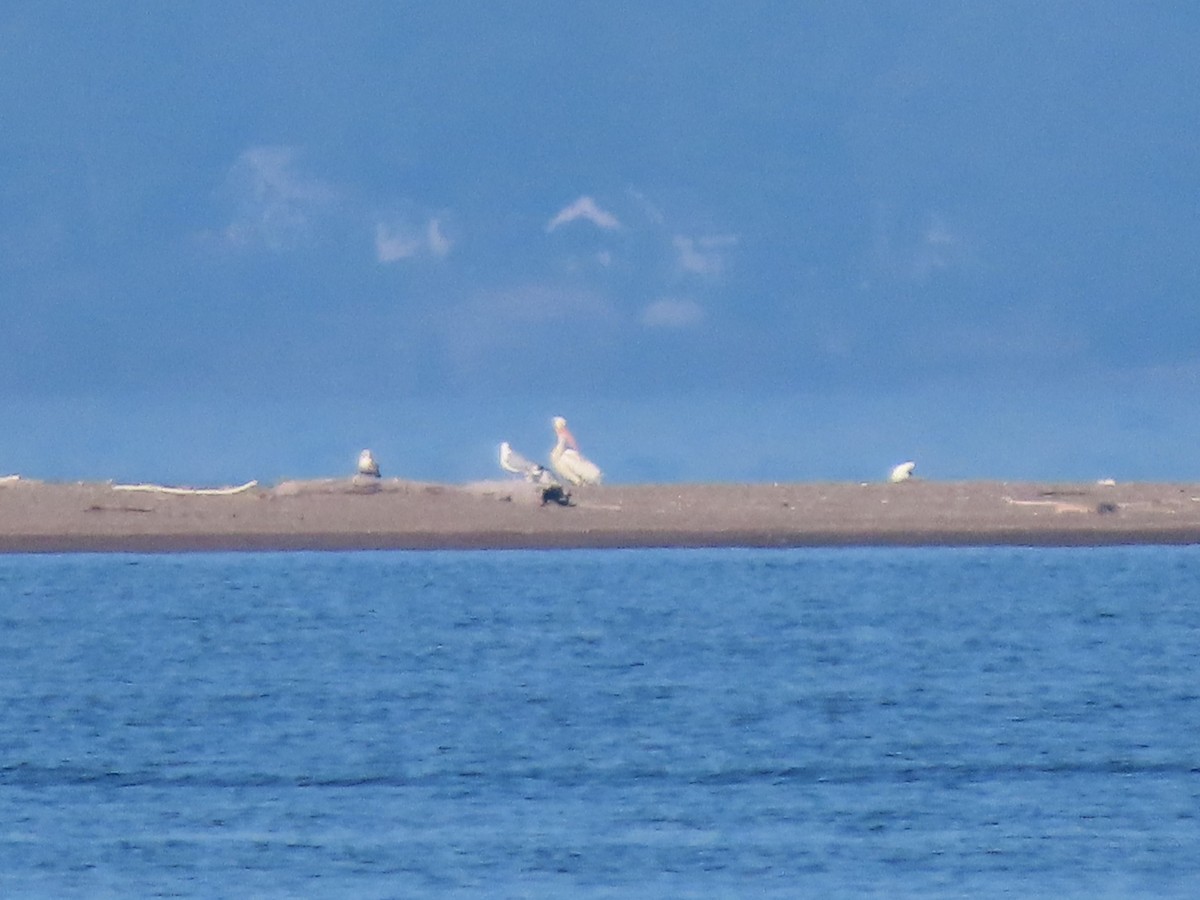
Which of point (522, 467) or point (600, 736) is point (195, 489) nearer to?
point (522, 467)

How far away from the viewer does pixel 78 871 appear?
11945mm

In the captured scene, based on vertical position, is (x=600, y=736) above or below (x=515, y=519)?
below

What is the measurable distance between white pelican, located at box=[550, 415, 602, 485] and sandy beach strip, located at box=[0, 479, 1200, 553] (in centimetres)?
114

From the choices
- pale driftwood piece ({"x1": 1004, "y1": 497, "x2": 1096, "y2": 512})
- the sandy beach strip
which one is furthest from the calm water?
pale driftwood piece ({"x1": 1004, "y1": 497, "x2": 1096, "y2": 512})

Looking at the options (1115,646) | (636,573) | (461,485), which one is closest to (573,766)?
(1115,646)

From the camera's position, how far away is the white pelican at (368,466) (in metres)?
34.1

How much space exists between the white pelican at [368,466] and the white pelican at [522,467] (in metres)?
1.87

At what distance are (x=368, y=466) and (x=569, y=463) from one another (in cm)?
354

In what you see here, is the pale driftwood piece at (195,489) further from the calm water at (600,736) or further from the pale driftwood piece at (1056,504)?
the pale driftwood piece at (1056,504)

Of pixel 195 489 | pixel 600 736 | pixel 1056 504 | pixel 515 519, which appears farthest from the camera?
pixel 195 489

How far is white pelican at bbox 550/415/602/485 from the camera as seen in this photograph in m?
36.1

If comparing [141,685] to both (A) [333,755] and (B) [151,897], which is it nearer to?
(A) [333,755]

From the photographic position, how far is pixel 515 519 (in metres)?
32.2

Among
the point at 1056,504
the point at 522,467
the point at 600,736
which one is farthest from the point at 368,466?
the point at 600,736
